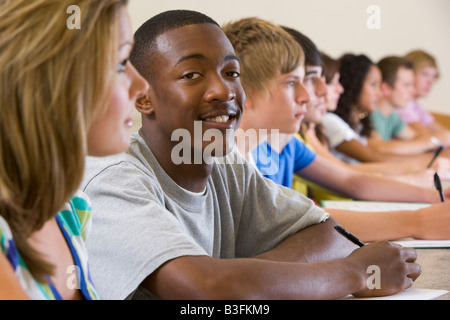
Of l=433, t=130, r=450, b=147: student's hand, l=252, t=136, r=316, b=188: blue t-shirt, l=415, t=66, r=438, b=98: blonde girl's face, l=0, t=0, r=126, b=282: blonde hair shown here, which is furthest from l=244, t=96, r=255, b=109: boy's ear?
l=415, t=66, r=438, b=98: blonde girl's face

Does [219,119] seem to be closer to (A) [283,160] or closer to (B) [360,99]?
(A) [283,160]

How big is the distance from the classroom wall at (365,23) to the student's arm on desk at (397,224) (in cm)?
166

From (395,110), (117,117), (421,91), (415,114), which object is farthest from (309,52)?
(421,91)

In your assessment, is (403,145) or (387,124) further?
→ (387,124)

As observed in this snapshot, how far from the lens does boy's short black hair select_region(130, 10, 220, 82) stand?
3.34 feet

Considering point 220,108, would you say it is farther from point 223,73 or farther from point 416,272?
point 416,272

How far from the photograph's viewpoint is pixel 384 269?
35.7 inches

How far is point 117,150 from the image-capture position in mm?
697

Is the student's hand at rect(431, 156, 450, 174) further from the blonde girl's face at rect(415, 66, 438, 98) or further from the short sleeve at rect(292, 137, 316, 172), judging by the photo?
the blonde girl's face at rect(415, 66, 438, 98)

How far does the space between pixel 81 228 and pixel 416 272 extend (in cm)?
50

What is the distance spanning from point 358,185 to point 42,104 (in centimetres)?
150

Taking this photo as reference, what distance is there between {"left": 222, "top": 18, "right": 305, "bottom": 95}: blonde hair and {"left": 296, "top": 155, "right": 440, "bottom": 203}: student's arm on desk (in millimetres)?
388

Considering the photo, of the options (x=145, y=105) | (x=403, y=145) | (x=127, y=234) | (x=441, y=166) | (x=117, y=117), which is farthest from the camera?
(x=403, y=145)
